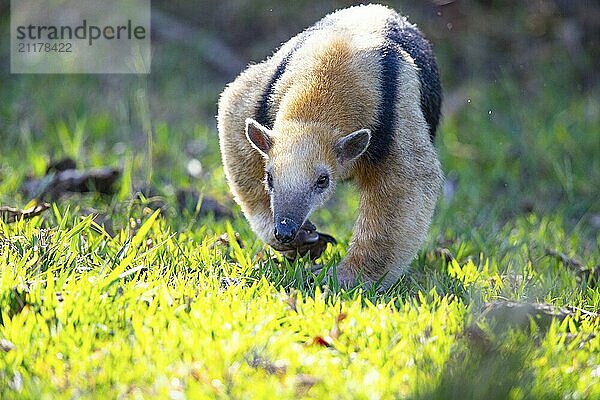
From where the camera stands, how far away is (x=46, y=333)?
421 cm

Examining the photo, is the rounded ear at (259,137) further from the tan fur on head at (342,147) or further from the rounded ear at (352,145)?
the rounded ear at (352,145)

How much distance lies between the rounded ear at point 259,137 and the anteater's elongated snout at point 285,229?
50 centimetres

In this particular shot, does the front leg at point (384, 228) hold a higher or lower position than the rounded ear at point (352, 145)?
lower

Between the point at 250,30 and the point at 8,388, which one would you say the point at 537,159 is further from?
the point at 8,388

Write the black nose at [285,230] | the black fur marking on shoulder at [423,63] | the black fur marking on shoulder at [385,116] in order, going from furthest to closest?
the black fur marking on shoulder at [423,63]
the black fur marking on shoulder at [385,116]
the black nose at [285,230]

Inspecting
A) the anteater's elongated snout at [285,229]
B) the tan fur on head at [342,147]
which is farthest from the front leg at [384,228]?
the anteater's elongated snout at [285,229]

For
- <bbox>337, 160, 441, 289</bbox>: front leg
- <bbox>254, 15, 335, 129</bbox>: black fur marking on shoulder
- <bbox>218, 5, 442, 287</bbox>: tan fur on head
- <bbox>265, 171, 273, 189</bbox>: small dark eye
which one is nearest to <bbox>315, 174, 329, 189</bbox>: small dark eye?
<bbox>218, 5, 442, 287</bbox>: tan fur on head

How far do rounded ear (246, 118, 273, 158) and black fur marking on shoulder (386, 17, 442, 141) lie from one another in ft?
3.58

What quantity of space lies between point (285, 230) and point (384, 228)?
0.81 metres

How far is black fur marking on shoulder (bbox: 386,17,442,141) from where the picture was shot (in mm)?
6121

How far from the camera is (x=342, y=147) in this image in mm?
5379

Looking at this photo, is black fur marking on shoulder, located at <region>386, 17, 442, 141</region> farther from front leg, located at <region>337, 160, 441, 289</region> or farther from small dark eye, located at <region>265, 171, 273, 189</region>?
small dark eye, located at <region>265, 171, 273, 189</region>

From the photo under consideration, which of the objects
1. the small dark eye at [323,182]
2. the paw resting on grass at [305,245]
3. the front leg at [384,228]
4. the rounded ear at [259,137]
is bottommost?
the paw resting on grass at [305,245]

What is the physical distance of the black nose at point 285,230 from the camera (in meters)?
5.09
